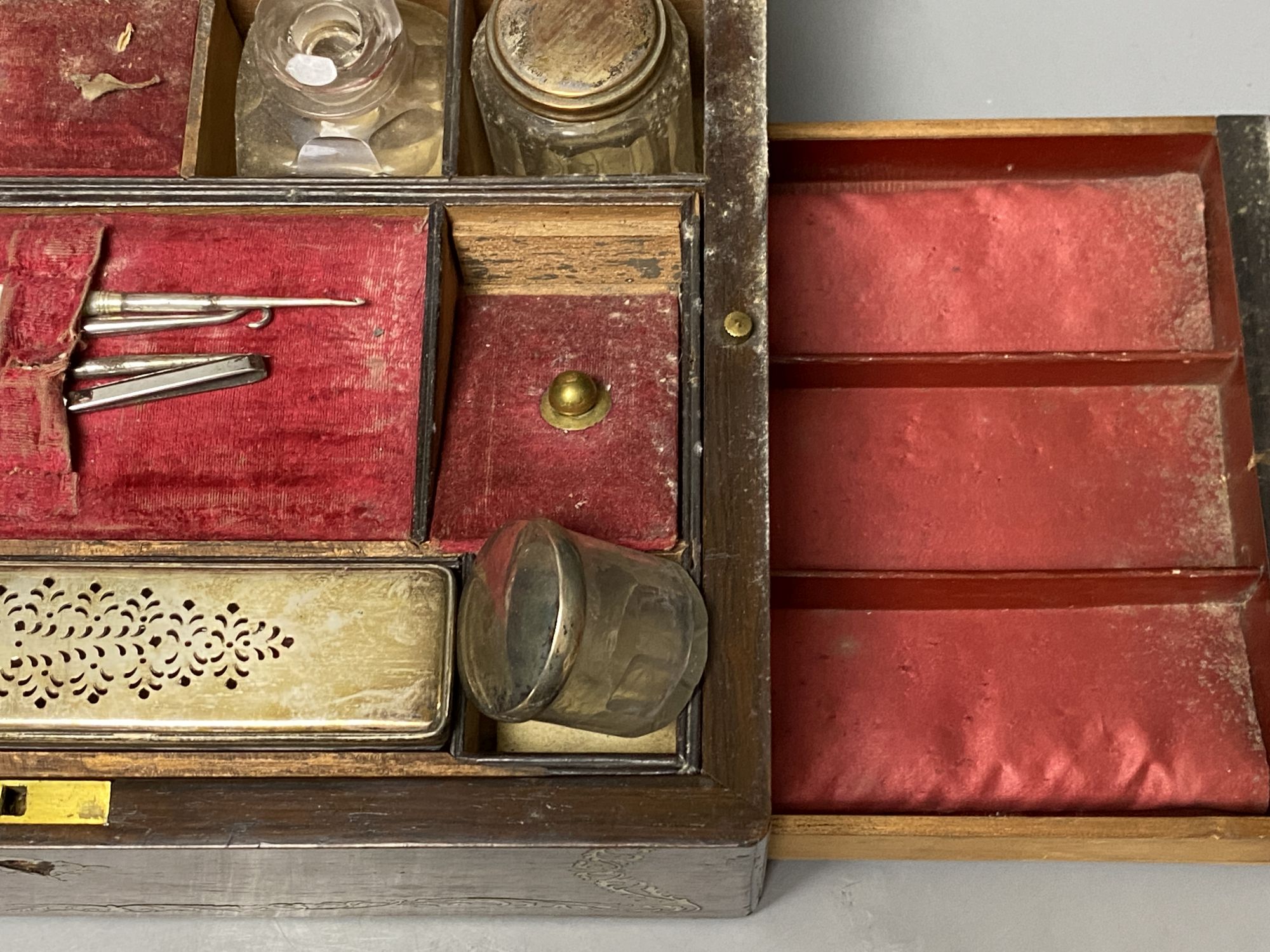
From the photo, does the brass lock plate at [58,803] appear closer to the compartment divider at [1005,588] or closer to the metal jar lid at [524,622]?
the metal jar lid at [524,622]

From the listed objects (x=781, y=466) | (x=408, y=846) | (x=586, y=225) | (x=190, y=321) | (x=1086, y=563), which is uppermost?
(x=586, y=225)

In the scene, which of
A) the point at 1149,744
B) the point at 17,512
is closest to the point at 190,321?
the point at 17,512

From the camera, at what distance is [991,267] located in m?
1.39

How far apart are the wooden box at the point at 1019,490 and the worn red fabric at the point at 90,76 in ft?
2.16

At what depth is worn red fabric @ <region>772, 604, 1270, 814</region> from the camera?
46.6 inches

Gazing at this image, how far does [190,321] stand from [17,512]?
24 cm

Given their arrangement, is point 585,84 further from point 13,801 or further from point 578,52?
point 13,801

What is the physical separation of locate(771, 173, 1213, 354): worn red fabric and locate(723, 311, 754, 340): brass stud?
24 cm

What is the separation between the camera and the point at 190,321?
1.18 m

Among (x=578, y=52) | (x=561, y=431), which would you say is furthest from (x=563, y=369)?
(x=578, y=52)

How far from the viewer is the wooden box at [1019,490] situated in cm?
118

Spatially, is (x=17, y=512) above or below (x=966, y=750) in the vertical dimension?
above

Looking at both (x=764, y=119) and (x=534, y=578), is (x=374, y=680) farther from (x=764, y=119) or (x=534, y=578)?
(x=764, y=119)

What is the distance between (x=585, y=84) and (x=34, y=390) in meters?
0.60
